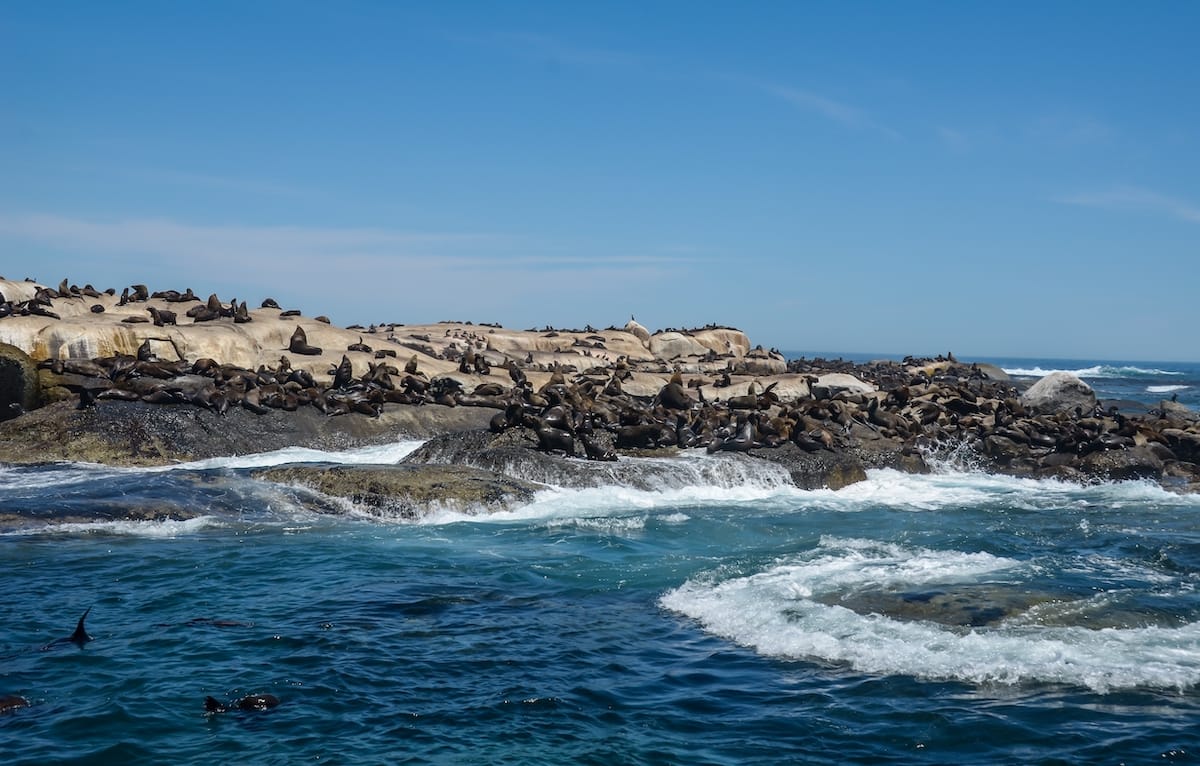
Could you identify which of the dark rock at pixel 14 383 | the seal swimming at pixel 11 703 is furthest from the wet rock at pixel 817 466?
the dark rock at pixel 14 383

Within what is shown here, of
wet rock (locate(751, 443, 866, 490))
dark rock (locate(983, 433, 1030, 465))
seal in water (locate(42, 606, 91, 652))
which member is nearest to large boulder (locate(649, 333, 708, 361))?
dark rock (locate(983, 433, 1030, 465))

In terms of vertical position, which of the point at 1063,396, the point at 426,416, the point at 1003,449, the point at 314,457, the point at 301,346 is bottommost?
the point at 314,457

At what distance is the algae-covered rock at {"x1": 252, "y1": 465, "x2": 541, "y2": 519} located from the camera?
14.8 m

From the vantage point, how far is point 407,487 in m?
15.0

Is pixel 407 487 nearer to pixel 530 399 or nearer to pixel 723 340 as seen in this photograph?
pixel 530 399

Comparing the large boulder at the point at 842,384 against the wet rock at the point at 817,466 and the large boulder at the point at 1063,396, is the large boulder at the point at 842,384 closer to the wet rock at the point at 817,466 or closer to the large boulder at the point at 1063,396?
the large boulder at the point at 1063,396

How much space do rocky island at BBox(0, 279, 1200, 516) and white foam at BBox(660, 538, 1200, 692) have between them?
605cm

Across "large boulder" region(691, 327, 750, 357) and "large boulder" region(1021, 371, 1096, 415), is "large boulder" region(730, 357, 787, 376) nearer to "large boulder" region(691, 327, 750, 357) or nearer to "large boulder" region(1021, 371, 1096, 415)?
"large boulder" region(691, 327, 750, 357)

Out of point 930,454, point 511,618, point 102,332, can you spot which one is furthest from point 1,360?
point 930,454

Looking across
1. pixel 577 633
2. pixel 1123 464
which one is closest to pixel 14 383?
pixel 577 633

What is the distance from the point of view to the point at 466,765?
5.96 m

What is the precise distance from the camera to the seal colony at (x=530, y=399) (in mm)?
19281

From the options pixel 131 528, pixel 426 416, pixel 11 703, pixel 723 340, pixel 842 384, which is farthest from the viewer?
pixel 723 340

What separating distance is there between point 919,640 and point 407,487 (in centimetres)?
874
